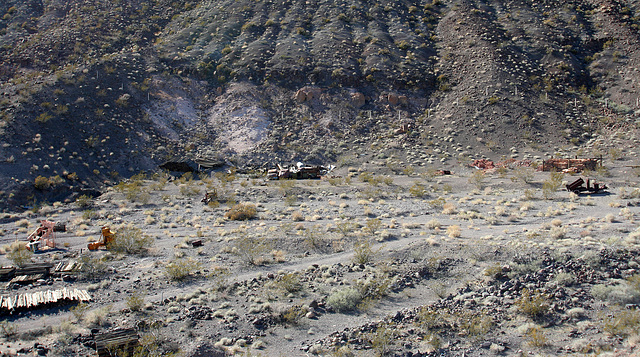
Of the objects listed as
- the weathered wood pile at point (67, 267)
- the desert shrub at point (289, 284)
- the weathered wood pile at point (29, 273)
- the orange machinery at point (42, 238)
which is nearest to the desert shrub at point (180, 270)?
the weathered wood pile at point (67, 267)

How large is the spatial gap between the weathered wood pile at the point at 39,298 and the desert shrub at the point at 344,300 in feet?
22.2

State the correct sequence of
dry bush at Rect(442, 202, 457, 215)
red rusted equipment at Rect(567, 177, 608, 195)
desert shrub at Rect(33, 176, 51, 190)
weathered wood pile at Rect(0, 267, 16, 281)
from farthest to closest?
desert shrub at Rect(33, 176, 51, 190) < red rusted equipment at Rect(567, 177, 608, 195) < dry bush at Rect(442, 202, 457, 215) < weathered wood pile at Rect(0, 267, 16, 281)

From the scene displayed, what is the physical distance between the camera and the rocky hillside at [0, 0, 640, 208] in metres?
33.2

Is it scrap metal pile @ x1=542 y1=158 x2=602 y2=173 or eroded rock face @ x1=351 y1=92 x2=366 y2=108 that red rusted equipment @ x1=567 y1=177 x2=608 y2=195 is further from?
eroded rock face @ x1=351 y1=92 x2=366 y2=108

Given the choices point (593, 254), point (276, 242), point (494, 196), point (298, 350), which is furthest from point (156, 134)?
point (593, 254)

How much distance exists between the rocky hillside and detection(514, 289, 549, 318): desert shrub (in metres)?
24.5

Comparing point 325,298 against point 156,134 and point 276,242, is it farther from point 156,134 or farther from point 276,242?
point 156,134

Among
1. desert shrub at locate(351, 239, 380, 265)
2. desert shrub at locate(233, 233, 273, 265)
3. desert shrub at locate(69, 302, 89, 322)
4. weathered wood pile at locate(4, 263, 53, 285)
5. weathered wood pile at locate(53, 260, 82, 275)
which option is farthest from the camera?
desert shrub at locate(233, 233, 273, 265)

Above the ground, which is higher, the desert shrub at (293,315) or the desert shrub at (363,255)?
the desert shrub at (363,255)

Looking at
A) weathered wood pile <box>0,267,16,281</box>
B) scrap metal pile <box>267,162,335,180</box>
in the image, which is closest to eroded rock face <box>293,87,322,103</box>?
scrap metal pile <box>267,162,335,180</box>

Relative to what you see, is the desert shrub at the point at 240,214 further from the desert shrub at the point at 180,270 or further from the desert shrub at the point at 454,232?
the desert shrub at the point at 454,232

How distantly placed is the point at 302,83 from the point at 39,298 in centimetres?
3504

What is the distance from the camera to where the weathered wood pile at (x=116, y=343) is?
839cm

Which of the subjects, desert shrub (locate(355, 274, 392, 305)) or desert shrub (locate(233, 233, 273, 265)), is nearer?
desert shrub (locate(355, 274, 392, 305))
